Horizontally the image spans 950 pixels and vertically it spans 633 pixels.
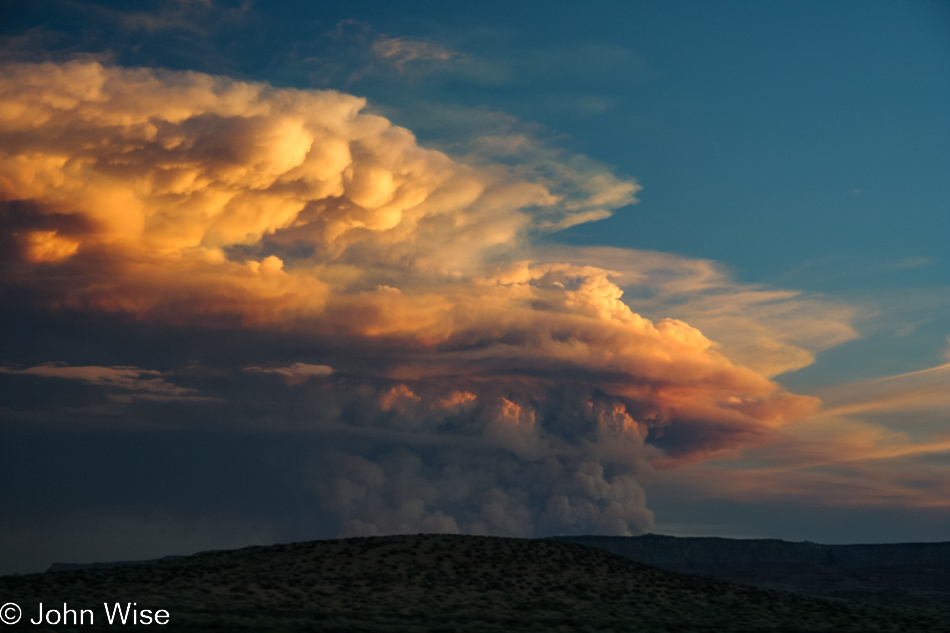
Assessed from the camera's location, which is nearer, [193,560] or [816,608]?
[816,608]

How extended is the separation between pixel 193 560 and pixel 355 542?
16188mm

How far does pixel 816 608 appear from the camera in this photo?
7694cm

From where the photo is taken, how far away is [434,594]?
70.0 metres

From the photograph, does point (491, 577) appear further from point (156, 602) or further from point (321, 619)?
point (156, 602)

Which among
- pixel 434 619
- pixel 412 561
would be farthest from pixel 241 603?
pixel 412 561

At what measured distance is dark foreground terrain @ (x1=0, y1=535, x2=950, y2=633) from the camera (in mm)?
59000

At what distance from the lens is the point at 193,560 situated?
8525 centimetres

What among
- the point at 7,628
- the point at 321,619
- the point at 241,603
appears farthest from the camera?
the point at 241,603

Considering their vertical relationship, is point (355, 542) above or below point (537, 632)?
above

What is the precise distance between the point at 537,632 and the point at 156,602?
89.4 feet

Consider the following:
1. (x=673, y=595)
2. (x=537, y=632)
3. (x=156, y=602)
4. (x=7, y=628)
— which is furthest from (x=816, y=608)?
(x=7, y=628)

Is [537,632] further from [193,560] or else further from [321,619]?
[193,560]

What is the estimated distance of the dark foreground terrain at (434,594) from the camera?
5900cm

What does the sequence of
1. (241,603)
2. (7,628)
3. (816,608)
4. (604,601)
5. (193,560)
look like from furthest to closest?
(193,560) < (816,608) < (604,601) < (241,603) < (7,628)
